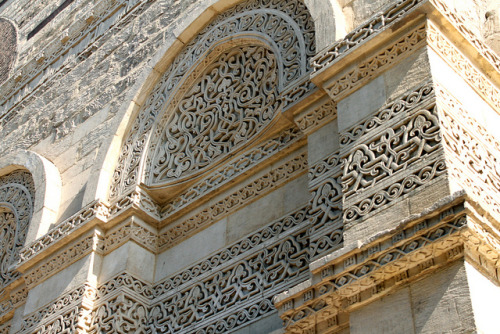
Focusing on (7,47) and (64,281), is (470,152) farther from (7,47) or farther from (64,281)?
(7,47)

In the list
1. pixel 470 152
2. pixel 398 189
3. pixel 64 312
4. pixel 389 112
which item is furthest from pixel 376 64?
pixel 64 312

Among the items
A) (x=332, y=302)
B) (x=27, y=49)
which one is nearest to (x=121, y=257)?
(x=332, y=302)

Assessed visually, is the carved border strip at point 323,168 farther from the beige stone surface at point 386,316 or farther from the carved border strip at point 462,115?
the beige stone surface at point 386,316

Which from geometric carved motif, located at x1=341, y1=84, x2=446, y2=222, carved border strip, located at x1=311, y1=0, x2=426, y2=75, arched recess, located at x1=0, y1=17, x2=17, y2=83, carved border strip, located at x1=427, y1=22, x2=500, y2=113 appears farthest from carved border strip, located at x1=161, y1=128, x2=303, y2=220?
arched recess, located at x1=0, y1=17, x2=17, y2=83

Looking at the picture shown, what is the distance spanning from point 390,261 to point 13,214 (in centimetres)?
487

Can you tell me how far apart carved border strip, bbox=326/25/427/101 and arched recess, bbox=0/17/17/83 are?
6.05m

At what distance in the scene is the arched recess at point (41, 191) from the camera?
6766 millimetres

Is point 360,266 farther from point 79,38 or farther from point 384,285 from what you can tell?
point 79,38

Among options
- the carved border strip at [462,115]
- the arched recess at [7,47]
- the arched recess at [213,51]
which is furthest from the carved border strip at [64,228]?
the arched recess at [7,47]

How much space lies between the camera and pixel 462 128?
423cm

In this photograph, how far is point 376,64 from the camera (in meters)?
4.69

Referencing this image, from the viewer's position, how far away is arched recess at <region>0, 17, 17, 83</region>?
996 cm

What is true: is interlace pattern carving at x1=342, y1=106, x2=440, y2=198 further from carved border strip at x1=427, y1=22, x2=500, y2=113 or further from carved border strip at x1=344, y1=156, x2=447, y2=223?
carved border strip at x1=427, y1=22, x2=500, y2=113

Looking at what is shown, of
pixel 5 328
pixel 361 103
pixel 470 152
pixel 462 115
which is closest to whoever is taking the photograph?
pixel 470 152
